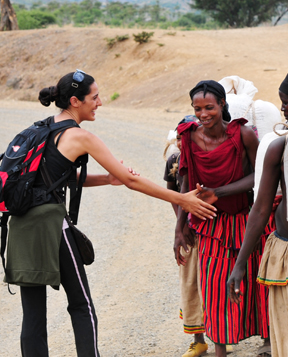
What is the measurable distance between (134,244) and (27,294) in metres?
→ 3.34

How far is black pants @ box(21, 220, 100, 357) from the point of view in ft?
9.88

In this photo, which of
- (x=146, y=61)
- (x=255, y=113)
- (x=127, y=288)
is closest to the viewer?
(x=255, y=113)

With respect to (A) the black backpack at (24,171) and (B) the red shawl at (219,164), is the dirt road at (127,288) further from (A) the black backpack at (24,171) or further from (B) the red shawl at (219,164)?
(A) the black backpack at (24,171)

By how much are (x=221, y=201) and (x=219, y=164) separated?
0.24m

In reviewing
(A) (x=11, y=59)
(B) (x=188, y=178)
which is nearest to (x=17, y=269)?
(B) (x=188, y=178)

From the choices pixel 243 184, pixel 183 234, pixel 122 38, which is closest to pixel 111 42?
pixel 122 38

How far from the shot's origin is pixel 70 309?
308 cm

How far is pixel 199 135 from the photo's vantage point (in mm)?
3285

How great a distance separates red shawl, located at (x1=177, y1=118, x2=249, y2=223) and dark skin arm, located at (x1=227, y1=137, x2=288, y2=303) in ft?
1.95

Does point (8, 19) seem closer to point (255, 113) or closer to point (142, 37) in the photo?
point (142, 37)

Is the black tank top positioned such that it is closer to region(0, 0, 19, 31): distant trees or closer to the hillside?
the hillside

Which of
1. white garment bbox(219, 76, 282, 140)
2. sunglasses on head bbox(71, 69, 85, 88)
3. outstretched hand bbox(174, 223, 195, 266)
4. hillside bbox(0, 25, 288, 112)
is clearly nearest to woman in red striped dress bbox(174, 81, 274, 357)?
outstretched hand bbox(174, 223, 195, 266)

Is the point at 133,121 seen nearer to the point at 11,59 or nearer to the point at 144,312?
the point at 144,312

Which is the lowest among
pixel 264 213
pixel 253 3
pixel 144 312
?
pixel 144 312
